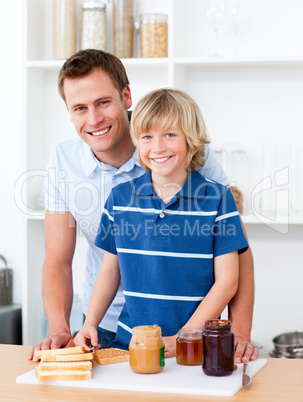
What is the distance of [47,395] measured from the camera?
1119mm

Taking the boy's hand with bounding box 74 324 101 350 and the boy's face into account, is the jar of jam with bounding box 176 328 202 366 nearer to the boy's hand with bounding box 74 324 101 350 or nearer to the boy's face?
the boy's hand with bounding box 74 324 101 350

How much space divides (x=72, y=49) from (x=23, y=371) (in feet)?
5.74

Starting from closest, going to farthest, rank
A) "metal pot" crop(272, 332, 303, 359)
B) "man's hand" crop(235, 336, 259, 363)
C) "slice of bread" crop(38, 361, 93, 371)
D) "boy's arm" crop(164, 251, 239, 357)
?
"slice of bread" crop(38, 361, 93, 371) < "man's hand" crop(235, 336, 259, 363) < "boy's arm" crop(164, 251, 239, 357) < "metal pot" crop(272, 332, 303, 359)

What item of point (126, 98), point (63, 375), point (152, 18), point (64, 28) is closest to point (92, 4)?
point (64, 28)

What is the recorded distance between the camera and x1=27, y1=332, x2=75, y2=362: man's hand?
1408mm

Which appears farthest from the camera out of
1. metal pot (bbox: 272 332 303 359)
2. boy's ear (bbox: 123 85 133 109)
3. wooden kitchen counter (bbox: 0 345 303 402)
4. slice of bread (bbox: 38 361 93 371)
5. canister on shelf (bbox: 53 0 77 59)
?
canister on shelf (bbox: 53 0 77 59)

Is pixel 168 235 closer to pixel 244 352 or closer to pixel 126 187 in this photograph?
pixel 126 187

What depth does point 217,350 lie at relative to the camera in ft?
3.86

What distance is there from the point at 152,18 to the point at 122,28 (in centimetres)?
14

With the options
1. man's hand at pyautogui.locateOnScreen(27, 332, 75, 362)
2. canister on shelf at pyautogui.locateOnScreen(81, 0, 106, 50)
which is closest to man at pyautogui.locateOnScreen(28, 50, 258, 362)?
man's hand at pyautogui.locateOnScreen(27, 332, 75, 362)

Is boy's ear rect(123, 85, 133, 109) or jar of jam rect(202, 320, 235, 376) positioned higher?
boy's ear rect(123, 85, 133, 109)

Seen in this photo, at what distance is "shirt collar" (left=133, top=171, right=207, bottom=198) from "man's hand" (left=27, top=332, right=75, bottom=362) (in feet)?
1.31

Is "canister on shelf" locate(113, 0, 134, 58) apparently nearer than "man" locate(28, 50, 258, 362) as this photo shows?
No

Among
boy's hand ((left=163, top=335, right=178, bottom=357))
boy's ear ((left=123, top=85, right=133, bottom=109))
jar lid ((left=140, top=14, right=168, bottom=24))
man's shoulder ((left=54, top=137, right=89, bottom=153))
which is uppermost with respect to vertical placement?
jar lid ((left=140, top=14, right=168, bottom=24))
